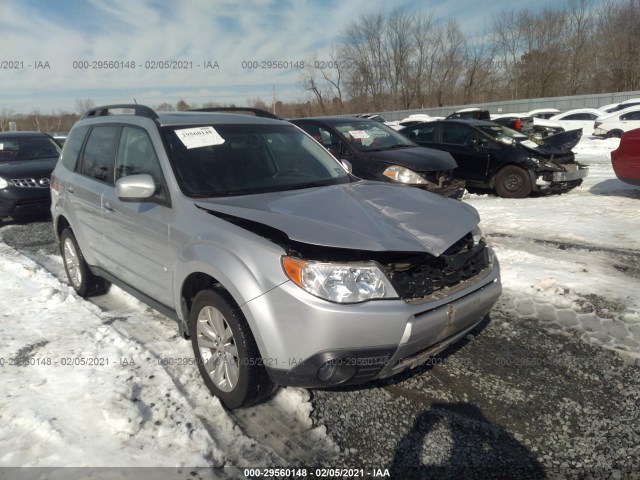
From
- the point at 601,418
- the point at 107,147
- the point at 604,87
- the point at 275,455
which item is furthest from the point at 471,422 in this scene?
the point at 604,87

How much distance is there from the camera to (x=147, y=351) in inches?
136

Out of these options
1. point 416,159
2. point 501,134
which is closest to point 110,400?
point 416,159

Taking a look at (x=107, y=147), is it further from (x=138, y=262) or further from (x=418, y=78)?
(x=418, y=78)

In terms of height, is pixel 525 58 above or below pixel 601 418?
above

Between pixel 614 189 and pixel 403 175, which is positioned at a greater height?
pixel 403 175

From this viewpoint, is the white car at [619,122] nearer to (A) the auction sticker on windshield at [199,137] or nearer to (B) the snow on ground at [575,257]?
(B) the snow on ground at [575,257]

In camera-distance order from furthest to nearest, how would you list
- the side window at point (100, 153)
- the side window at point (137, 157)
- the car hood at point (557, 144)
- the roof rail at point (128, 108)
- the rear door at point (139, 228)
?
the car hood at point (557, 144)
the side window at point (100, 153)
the roof rail at point (128, 108)
the side window at point (137, 157)
the rear door at point (139, 228)

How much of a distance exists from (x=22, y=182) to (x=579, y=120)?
23.7 meters

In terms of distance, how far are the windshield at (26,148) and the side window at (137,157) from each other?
6.59 m

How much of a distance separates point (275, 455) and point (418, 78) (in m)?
55.2

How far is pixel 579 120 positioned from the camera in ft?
74.8

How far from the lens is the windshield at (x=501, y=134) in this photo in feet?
30.5

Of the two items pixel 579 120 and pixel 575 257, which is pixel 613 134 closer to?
pixel 579 120

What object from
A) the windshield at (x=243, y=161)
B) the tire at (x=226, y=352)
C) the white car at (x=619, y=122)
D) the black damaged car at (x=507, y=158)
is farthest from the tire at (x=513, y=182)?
the white car at (x=619, y=122)
